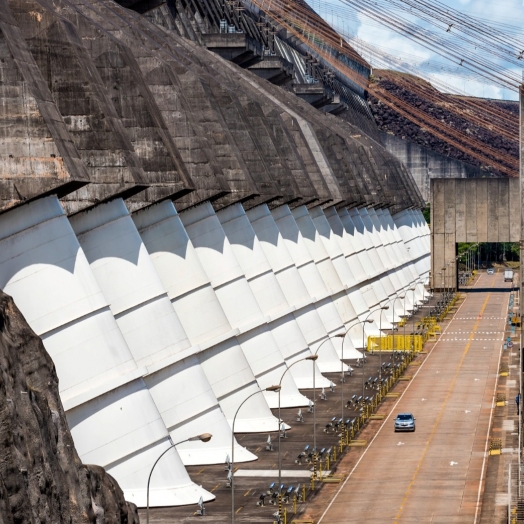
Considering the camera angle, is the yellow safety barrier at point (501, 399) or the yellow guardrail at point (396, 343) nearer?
the yellow safety barrier at point (501, 399)

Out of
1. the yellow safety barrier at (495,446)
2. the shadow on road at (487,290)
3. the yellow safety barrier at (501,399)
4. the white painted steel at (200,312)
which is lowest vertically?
the yellow safety barrier at (501,399)

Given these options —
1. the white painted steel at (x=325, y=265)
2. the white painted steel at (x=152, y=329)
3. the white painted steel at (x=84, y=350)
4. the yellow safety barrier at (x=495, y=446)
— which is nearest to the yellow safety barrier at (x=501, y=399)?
the yellow safety barrier at (x=495, y=446)

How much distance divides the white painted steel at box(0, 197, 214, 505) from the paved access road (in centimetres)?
648

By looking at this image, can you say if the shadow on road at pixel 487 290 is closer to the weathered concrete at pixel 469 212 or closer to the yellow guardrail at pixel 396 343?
the weathered concrete at pixel 469 212

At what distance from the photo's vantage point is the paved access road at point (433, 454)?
51.6 metres

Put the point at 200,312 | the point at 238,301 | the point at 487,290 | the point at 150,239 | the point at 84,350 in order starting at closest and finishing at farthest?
the point at 84,350, the point at 150,239, the point at 200,312, the point at 238,301, the point at 487,290

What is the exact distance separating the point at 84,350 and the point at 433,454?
19.9 m

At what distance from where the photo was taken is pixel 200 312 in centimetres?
6675

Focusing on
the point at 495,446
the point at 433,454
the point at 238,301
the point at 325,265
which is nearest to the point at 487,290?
the point at 325,265

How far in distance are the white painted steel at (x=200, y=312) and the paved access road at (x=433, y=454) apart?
6128mm

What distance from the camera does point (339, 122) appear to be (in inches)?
6895

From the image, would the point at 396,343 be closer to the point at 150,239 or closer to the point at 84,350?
the point at 150,239

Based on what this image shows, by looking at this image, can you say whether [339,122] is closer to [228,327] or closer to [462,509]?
[228,327]

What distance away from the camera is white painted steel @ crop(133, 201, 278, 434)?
6444 cm
